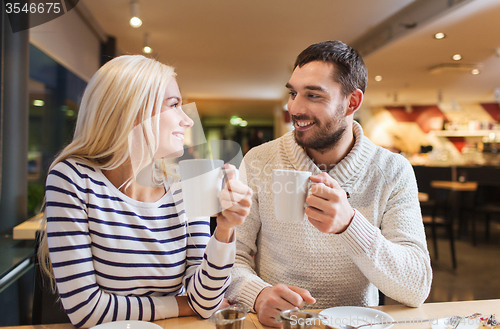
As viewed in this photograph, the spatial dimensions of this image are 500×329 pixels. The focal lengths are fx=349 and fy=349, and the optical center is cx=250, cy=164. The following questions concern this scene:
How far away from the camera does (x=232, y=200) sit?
27.6 inches

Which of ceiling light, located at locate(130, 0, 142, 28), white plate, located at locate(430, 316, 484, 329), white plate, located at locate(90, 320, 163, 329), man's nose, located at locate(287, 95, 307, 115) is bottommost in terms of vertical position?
white plate, located at locate(430, 316, 484, 329)

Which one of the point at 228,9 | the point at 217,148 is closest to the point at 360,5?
the point at 228,9

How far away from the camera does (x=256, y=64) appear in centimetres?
625

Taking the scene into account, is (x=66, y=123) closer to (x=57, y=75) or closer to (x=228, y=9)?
(x=57, y=75)

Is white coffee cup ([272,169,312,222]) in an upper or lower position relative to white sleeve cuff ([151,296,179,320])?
upper

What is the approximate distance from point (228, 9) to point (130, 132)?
3.33 meters

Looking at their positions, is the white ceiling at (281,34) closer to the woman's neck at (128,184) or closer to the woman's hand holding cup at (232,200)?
the woman's neck at (128,184)

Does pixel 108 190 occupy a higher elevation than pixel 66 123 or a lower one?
lower

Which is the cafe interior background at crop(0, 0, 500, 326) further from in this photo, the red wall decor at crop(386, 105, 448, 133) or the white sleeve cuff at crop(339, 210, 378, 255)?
the red wall decor at crop(386, 105, 448, 133)

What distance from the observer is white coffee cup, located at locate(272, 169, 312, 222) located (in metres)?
0.73

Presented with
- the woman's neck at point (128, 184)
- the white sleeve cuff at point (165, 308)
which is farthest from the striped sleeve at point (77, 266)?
the woman's neck at point (128, 184)

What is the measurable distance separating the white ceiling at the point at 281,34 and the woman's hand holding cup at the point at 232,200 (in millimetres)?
2018

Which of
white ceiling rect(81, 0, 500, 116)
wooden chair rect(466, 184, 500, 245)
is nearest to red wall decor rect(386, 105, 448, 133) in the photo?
white ceiling rect(81, 0, 500, 116)

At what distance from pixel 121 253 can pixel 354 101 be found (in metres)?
0.98
